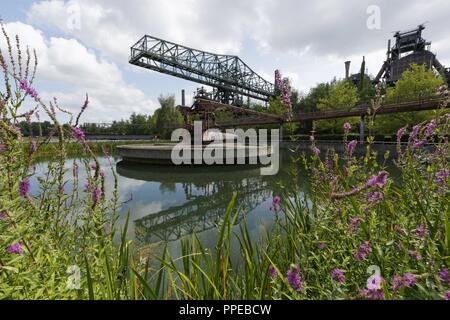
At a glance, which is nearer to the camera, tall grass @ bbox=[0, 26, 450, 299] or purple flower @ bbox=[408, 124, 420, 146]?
tall grass @ bbox=[0, 26, 450, 299]

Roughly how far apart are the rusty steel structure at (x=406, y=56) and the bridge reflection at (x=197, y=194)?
5479 cm

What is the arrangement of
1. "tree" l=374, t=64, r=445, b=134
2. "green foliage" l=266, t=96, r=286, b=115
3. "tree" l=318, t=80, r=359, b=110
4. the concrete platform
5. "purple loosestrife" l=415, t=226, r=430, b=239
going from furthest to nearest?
"tree" l=318, t=80, r=359, b=110 < "tree" l=374, t=64, r=445, b=134 < the concrete platform < "green foliage" l=266, t=96, r=286, b=115 < "purple loosestrife" l=415, t=226, r=430, b=239

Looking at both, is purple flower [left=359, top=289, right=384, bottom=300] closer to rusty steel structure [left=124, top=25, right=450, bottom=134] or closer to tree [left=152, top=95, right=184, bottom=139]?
rusty steel structure [left=124, top=25, right=450, bottom=134]

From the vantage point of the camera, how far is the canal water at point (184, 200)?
15.9ft

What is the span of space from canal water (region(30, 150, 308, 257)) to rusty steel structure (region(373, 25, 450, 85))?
180 feet

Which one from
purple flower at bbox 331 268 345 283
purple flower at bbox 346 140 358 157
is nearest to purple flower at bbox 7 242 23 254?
purple flower at bbox 331 268 345 283

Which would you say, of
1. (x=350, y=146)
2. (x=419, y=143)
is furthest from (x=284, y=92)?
(x=419, y=143)

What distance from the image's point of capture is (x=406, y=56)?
47125mm

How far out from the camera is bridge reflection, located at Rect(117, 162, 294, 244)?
17.8 feet

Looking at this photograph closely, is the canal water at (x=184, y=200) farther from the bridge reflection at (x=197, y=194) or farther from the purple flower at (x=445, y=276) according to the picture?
the purple flower at (x=445, y=276)

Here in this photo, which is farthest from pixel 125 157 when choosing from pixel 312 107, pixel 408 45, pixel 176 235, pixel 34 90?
pixel 408 45

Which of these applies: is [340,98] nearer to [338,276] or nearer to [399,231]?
[399,231]

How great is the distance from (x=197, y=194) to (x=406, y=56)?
2411 inches
